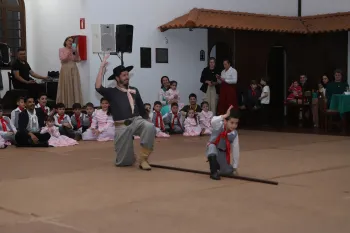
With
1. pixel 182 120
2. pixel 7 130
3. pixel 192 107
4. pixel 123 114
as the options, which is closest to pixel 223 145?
pixel 123 114

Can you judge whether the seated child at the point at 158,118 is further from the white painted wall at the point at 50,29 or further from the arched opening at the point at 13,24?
the arched opening at the point at 13,24

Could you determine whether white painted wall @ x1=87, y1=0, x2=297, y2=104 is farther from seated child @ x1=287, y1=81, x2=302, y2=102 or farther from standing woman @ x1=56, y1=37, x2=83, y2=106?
seated child @ x1=287, y1=81, x2=302, y2=102

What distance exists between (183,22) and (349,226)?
11.6 m

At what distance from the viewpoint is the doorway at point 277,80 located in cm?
1933

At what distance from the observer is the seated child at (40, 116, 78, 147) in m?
12.4

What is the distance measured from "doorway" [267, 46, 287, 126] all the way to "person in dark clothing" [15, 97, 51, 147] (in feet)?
29.2

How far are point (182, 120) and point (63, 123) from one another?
331 cm

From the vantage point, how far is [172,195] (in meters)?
6.77

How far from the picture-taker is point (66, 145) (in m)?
12.5

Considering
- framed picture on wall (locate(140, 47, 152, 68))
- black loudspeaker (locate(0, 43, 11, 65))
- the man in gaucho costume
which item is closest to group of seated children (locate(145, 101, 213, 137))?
framed picture on wall (locate(140, 47, 152, 68))

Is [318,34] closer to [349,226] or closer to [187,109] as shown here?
[187,109]

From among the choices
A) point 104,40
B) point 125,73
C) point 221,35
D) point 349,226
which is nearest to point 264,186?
point 349,226

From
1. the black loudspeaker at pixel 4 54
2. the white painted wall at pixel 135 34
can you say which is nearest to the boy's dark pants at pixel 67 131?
the white painted wall at pixel 135 34

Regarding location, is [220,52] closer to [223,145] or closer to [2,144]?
[2,144]
